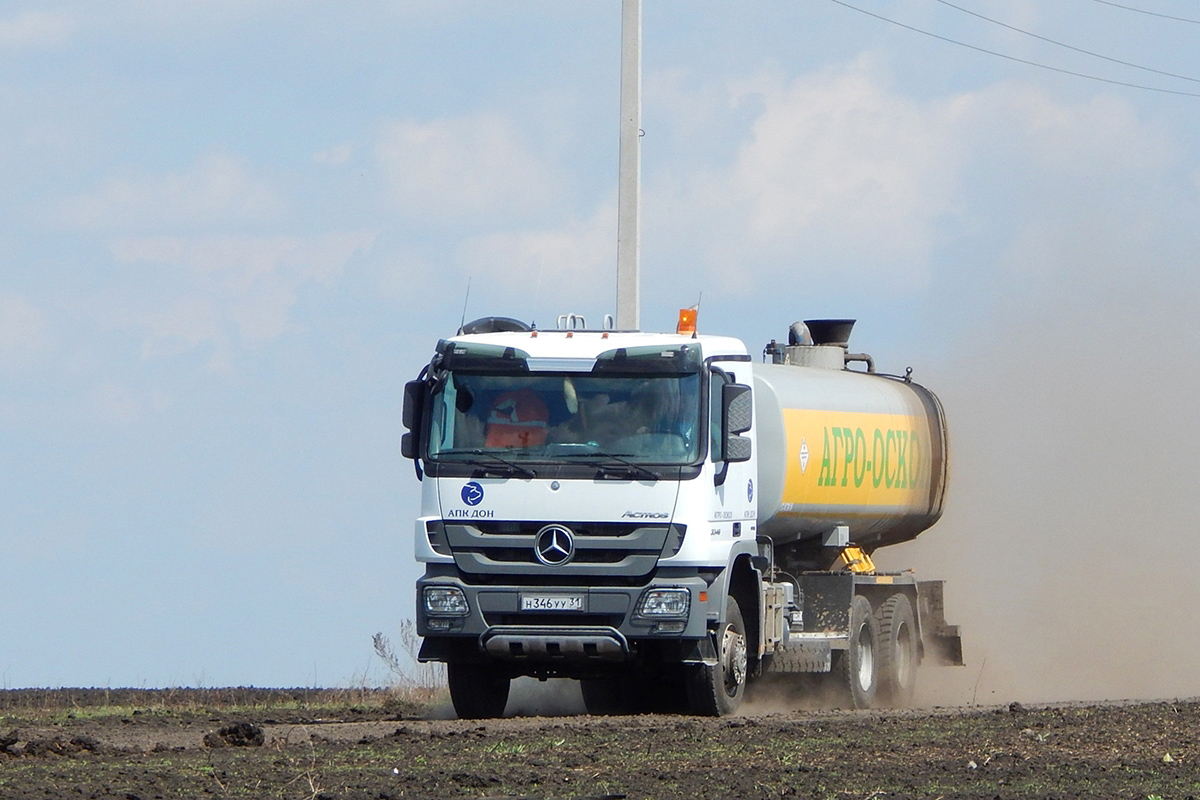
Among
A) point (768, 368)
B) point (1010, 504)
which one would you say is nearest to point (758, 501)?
point (768, 368)

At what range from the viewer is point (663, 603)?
15.7 m

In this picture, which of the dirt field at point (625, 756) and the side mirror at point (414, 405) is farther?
the side mirror at point (414, 405)

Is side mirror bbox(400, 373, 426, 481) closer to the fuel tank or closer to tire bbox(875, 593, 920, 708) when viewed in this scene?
the fuel tank

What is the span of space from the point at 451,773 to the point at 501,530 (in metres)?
4.70

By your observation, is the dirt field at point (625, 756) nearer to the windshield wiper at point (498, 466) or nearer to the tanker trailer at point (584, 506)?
the tanker trailer at point (584, 506)

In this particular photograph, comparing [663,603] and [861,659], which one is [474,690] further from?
[861,659]

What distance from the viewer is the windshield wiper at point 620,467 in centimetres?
1565

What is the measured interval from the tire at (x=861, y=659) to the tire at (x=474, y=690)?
3.99m

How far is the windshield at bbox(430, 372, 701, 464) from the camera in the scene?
1581cm

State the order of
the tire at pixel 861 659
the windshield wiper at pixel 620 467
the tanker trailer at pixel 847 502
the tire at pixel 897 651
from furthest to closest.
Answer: the tire at pixel 897 651 → the tire at pixel 861 659 → the tanker trailer at pixel 847 502 → the windshield wiper at pixel 620 467

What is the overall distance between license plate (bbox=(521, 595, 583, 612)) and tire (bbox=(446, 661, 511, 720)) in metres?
1.13

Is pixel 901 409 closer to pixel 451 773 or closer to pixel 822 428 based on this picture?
pixel 822 428

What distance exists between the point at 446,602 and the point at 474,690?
1.47 metres

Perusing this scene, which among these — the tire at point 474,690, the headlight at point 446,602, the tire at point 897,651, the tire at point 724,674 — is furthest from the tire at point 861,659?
the headlight at point 446,602
